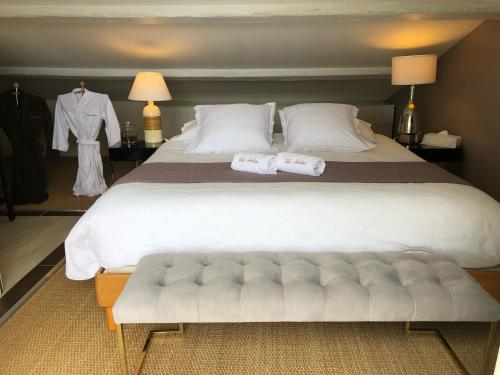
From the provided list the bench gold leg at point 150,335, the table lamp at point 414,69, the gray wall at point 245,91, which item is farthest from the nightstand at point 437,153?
the bench gold leg at point 150,335

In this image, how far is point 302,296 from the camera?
134cm

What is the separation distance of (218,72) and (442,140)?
205 centimetres

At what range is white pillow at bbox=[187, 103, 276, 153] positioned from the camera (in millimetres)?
2746

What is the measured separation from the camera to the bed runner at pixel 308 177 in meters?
2.04

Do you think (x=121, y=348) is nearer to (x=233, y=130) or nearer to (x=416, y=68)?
(x=233, y=130)

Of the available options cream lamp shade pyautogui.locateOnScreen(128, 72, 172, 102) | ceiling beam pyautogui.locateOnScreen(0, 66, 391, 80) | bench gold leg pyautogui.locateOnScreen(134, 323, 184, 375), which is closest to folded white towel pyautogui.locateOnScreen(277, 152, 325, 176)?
bench gold leg pyautogui.locateOnScreen(134, 323, 184, 375)

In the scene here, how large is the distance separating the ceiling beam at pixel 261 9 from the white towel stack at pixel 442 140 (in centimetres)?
96

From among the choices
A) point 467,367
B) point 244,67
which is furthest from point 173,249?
point 244,67

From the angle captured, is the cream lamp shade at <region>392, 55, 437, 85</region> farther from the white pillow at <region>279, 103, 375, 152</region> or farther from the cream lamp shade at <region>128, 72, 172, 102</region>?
the cream lamp shade at <region>128, 72, 172, 102</region>

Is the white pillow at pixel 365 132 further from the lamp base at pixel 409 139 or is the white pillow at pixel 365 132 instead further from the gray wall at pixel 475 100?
the gray wall at pixel 475 100

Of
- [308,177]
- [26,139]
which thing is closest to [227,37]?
[308,177]

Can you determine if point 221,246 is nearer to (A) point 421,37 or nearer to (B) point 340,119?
(B) point 340,119

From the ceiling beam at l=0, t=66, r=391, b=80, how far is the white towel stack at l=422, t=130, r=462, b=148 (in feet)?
2.53

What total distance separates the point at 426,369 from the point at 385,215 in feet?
2.06
